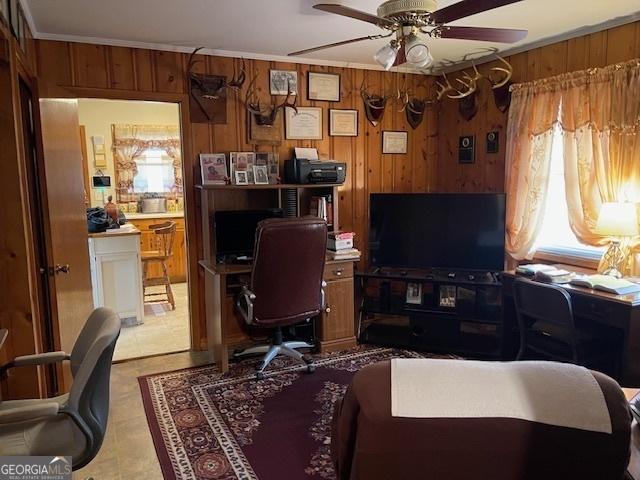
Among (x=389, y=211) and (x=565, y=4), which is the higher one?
(x=565, y=4)

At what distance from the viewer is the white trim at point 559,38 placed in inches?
118

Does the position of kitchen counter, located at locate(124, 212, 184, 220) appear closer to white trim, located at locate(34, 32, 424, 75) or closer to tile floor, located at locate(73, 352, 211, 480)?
tile floor, located at locate(73, 352, 211, 480)

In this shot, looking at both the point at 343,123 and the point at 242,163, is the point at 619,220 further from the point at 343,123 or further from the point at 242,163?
the point at 242,163

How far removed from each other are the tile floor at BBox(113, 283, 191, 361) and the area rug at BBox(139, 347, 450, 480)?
573 mm

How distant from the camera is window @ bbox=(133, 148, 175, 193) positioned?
6.65 m

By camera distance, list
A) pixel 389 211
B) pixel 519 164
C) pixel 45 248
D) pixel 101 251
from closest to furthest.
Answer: pixel 45 248, pixel 519 164, pixel 389 211, pixel 101 251

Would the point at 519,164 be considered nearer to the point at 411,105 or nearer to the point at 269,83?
the point at 411,105

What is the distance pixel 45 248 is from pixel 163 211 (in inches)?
166

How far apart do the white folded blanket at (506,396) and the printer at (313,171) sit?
9.56 feet

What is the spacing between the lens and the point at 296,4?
2699 millimetres

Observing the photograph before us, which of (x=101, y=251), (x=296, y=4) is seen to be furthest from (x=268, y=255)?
(x=101, y=251)

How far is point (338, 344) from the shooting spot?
3.88 meters

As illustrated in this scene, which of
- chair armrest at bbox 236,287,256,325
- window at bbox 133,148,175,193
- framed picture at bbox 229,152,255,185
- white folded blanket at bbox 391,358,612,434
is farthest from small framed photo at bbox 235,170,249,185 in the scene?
window at bbox 133,148,175,193

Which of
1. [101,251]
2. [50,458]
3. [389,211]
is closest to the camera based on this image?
[50,458]
